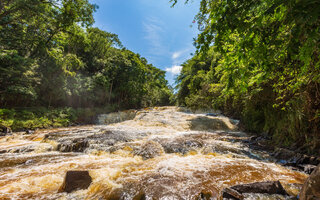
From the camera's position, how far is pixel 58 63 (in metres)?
13.5

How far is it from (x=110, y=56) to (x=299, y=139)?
28.6 metres

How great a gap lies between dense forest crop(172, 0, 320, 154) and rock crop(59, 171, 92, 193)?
3.20 m

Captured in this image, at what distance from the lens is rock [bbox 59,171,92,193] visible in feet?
8.44

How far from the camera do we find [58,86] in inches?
671

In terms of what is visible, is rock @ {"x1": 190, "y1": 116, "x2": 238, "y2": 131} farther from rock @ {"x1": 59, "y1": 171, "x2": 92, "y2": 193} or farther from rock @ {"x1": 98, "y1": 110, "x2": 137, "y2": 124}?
rock @ {"x1": 59, "y1": 171, "x2": 92, "y2": 193}

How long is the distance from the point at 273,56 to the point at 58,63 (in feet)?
55.5

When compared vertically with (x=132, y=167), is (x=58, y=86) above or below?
above

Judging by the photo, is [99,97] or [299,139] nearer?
[299,139]

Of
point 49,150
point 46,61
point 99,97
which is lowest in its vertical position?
point 49,150

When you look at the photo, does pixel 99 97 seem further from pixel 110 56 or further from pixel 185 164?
pixel 185 164

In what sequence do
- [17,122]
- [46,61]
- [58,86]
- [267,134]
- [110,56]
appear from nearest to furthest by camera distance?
1. [267,134]
2. [17,122]
3. [46,61]
4. [58,86]
5. [110,56]

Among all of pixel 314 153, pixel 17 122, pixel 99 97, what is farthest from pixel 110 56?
pixel 314 153

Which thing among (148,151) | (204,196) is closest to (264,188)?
(204,196)

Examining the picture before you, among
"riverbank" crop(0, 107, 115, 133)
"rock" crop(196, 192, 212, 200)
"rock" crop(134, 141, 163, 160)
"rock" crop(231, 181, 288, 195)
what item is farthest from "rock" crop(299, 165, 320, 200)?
"riverbank" crop(0, 107, 115, 133)
